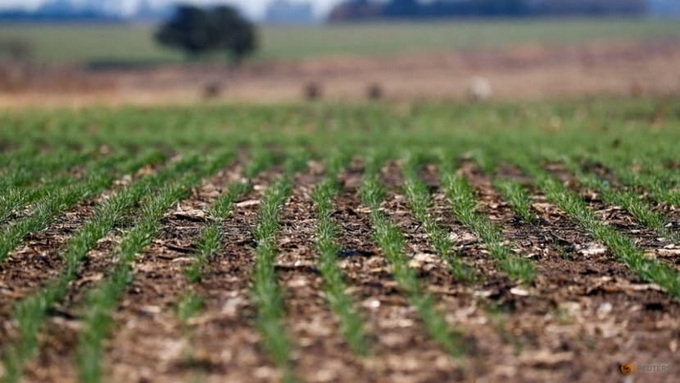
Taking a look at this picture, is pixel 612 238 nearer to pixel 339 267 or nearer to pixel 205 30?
pixel 339 267

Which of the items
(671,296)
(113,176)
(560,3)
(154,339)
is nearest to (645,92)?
(113,176)

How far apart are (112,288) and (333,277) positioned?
5.58 ft

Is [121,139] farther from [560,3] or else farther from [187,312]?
[560,3]

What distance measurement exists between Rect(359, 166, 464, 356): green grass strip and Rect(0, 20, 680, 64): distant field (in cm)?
6726

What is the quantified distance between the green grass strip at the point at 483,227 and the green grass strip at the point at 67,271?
3.52 m

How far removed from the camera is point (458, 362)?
18.4 ft

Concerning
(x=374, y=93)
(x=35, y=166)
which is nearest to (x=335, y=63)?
(x=374, y=93)

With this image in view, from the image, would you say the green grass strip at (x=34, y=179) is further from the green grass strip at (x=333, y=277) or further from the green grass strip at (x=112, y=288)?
the green grass strip at (x=333, y=277)

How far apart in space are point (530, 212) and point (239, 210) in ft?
10.4

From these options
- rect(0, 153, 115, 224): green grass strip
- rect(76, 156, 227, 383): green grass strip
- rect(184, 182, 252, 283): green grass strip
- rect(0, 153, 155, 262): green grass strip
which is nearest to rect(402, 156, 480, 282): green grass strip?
rect(184, 182, 252, 283): green grass strip

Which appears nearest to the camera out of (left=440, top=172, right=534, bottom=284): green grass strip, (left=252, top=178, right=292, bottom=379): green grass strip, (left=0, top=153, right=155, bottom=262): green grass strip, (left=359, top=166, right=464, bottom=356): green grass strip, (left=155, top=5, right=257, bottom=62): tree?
(left=252, top=178, right=292, bottom=379): green grass strip

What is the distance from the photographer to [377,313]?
21.2ft

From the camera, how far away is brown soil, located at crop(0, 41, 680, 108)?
36.4m

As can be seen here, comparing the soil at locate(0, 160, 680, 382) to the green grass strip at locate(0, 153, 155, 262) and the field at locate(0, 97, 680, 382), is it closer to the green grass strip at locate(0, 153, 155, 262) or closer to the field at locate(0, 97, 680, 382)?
the field at locate(0, 97, 680, 382)
